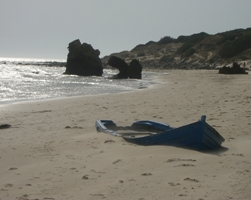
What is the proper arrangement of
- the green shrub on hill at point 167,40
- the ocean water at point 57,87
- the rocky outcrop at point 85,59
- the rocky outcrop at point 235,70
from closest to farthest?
the ocean water at point 57,87 → the rocky outcrop at point 235,70 → the rocky outcrop at point 85,59 → the green shrub on hill at point 167,40

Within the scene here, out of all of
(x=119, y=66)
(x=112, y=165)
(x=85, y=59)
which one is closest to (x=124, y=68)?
(x=119, y=66)

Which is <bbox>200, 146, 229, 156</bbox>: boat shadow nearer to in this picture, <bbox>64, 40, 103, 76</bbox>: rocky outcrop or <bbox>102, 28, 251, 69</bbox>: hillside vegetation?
<bbox>64, 40, 103, 76</bbox>: rocky outcrop

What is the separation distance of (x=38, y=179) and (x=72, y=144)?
6.54 ft

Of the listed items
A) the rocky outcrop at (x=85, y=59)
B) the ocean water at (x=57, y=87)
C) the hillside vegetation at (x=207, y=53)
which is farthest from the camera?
the hillside vegetation at (x=207, y=53)

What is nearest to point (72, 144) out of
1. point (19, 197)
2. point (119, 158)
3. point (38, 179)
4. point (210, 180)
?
point (119, 158)

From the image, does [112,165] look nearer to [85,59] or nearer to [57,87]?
[57,87]

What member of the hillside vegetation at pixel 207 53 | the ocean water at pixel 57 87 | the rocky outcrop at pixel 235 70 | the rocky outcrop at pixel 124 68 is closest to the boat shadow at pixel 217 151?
the ocean water at pixel 57 87

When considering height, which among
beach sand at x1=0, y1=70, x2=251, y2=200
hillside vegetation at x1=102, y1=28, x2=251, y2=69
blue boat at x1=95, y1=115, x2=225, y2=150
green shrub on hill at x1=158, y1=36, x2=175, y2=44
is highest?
green shrub on hill at x1=158, y1=36, x2=175, y2=44

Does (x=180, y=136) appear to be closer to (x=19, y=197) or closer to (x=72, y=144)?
(x=72, y=144)

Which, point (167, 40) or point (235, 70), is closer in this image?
point (235, 70)

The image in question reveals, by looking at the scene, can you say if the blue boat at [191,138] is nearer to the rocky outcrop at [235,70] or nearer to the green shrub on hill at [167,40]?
the rocky outcrop at [235,70]

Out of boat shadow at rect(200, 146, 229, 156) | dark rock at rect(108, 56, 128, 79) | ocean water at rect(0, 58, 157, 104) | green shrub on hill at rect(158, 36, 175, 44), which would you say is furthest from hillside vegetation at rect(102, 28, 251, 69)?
boat shadow at rect(200, 146, 229, 156)

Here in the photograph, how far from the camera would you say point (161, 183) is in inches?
167

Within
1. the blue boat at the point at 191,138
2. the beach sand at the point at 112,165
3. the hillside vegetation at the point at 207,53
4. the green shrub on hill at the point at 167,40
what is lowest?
the beach sand at the point at 112,165
